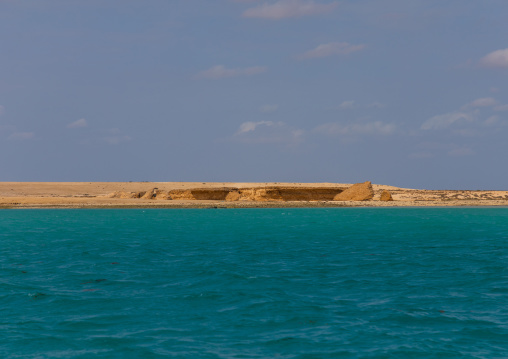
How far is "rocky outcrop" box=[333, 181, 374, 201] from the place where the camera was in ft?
306

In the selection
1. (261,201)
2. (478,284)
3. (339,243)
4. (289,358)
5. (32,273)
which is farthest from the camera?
(261,201)

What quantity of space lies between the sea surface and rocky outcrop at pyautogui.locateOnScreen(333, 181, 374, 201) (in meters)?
63.6

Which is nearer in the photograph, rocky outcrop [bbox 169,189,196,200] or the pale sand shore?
the pale sand shore

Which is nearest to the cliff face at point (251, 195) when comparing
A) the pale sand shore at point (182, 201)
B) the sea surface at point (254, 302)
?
the pale sand shore at point (182, 201)

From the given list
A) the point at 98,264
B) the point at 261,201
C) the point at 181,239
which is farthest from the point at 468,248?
the point at 261,201

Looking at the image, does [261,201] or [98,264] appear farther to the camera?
[261,201]

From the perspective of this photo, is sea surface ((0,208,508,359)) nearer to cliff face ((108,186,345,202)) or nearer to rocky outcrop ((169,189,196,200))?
rocky outcrop ((169,189,196,200))

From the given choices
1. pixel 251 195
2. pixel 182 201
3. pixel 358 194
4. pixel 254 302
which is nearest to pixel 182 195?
pixel 182 201

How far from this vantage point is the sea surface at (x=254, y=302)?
1193 centimetres

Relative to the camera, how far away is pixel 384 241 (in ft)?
111

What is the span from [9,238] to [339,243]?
68.3 feet

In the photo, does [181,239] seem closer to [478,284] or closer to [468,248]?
[468,248]

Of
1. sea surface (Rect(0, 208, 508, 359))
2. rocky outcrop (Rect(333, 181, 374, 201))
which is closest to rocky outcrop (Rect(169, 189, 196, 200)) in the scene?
rocky outcrop (Rect(333, 181, 374, 201))

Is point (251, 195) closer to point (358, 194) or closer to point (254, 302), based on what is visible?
point (358, 194)
